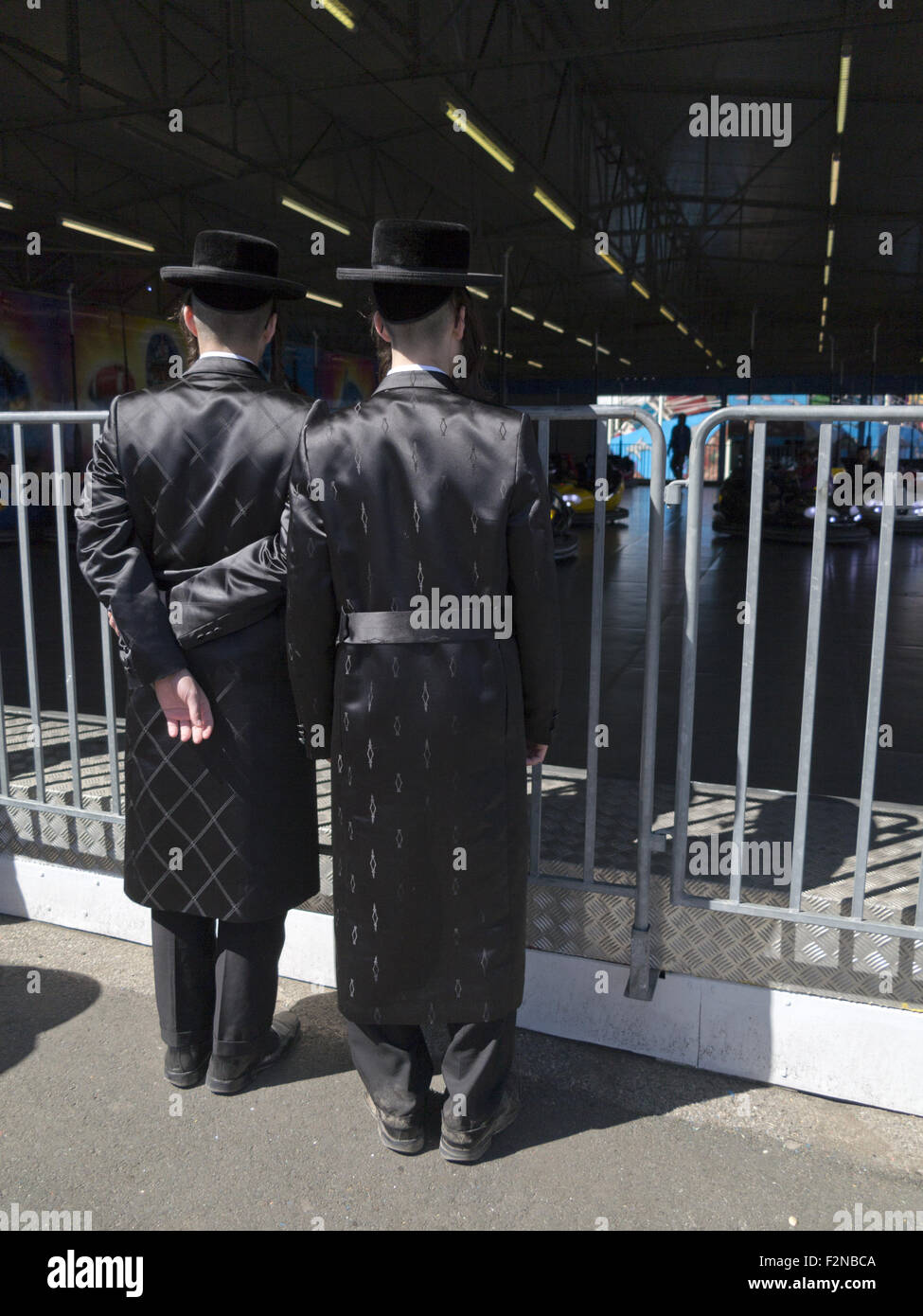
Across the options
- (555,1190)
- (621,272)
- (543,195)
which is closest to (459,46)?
(543,195)

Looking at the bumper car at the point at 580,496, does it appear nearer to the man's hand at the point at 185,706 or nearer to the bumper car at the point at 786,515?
the bumper car at the point at 786,515

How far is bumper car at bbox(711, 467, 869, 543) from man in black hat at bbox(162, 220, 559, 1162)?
1422 cm

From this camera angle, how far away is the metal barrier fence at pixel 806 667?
2.03m

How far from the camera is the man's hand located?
6.96 ft

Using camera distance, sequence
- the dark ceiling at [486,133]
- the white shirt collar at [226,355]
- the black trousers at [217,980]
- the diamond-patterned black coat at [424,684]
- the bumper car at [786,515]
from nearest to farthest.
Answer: the diamond-patterned black coat at [424,684] → the white shirt collar at [226,355] → the black trousers at [217,980] → the dark ceiling at [486,133] → the bumper car at [786,515]

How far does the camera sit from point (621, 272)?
19625mm

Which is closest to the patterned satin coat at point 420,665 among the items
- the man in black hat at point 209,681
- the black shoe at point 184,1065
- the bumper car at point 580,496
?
the man in black hat at point 209,681

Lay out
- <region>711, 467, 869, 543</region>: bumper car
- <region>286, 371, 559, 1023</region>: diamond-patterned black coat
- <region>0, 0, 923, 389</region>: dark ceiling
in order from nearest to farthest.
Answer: <region>286, 371, 559, 1023</region>: diamond-patterned black coat → <region>0, 0, 923, 389</region>: dark ceiling → <region>711, 467, 869, 543</region>: bumper car

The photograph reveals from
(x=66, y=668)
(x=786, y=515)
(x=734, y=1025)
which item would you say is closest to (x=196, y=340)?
(x=66, y=668)

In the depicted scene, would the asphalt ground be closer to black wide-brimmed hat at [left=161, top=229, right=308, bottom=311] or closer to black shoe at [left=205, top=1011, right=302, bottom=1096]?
black shoe at [left=205, top=1011, right=302, bottom=1096]

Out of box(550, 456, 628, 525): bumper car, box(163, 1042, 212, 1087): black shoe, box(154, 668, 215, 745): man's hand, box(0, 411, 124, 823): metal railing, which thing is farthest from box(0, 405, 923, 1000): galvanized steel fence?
box(550, 456, 628, 525): bumper car

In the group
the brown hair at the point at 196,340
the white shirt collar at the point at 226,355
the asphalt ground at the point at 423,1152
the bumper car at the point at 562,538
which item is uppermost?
the brown hair at the point at 196,340
